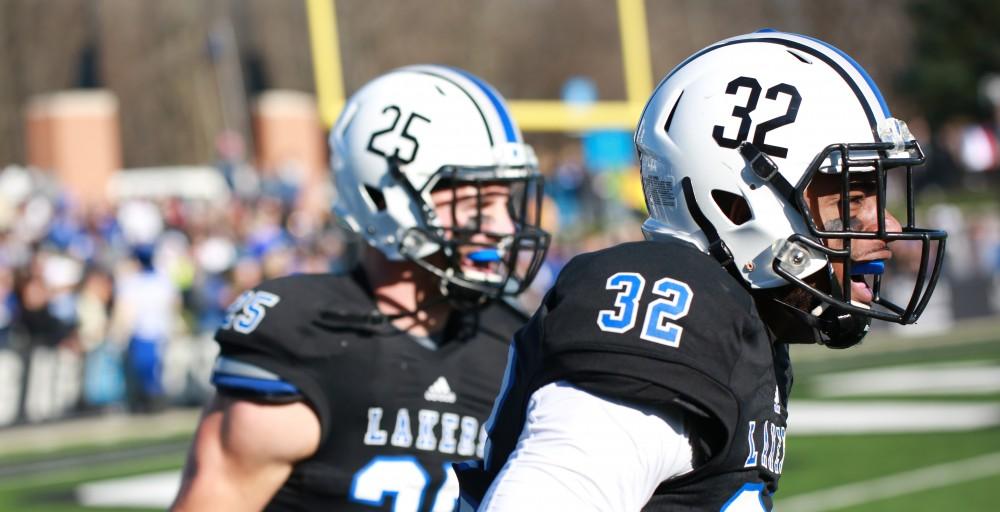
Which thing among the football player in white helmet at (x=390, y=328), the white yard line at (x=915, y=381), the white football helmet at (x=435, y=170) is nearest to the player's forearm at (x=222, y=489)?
the football player in white helmet at (x=390, y=328)

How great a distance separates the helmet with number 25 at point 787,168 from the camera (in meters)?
1.99

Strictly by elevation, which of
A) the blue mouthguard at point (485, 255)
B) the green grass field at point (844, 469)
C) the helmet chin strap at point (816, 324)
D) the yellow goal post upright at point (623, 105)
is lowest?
the green grass field at point (844, 469)

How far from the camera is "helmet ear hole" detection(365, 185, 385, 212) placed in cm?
310

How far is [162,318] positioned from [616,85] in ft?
21.2

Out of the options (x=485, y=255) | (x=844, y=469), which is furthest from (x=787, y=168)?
(x=844, y=469)

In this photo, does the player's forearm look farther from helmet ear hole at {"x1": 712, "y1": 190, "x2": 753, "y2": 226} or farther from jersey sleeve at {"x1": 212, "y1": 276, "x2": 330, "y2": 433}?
helmet ear hole at {"x1": 712, "y1": 190, "x2": 753, "y2": 226}

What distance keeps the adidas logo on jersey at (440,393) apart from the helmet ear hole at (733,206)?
3.29 ft

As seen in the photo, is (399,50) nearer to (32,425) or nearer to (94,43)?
(32,425)

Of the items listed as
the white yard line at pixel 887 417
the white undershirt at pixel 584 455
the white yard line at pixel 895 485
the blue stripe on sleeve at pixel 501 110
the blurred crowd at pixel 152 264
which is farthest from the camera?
the blurred crowd at pixel 152 264

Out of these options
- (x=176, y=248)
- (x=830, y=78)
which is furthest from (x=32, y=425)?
(x=830, y=78)

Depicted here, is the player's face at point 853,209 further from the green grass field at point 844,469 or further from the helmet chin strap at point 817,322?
the green grass field at point 844,469

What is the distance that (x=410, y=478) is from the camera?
2.78 meters

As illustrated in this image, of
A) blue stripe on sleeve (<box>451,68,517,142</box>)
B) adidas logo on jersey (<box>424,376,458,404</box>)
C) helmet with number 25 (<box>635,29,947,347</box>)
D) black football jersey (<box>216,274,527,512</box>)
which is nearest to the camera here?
helmet with number 25 (<box>635,29,947,347</box>)

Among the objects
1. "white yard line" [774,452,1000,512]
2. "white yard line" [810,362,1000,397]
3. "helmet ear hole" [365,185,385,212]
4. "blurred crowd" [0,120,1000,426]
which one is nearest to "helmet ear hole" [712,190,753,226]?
"helmet ear hole" [365,185,385,212]
